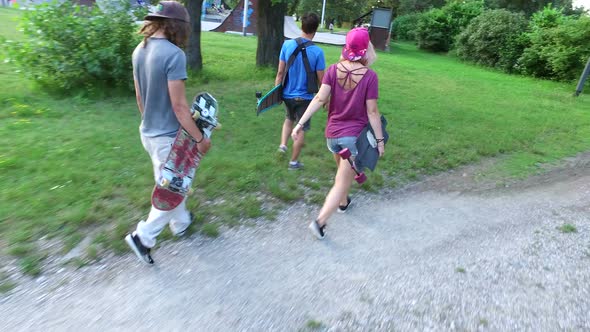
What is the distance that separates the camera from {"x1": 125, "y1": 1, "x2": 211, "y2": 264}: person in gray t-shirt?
2.57 metres

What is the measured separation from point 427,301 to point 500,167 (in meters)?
3.74

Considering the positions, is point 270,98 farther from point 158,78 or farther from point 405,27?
point 405,27

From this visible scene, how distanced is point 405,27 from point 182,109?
3207 cm

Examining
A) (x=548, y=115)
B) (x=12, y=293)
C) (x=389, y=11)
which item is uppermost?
(x=389, y=11)

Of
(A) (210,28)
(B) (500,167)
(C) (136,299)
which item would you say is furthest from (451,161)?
(A) (210,28)

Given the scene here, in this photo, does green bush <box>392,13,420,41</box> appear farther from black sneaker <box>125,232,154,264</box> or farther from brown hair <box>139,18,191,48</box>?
black sneaker <box>125,232,154,264</box>

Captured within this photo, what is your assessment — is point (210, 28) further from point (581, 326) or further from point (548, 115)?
point (581, 326)

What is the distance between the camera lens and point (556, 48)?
14961 millimetres

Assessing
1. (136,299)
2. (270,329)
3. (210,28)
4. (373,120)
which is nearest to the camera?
(270,329)

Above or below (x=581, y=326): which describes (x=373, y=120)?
above

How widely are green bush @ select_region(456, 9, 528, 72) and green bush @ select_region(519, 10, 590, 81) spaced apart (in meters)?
0.61

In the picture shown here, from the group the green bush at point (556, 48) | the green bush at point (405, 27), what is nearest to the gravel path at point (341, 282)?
the green bush at point (556, 48)

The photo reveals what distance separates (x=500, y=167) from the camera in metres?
5.80

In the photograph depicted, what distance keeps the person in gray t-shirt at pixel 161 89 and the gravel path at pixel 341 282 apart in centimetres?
37
